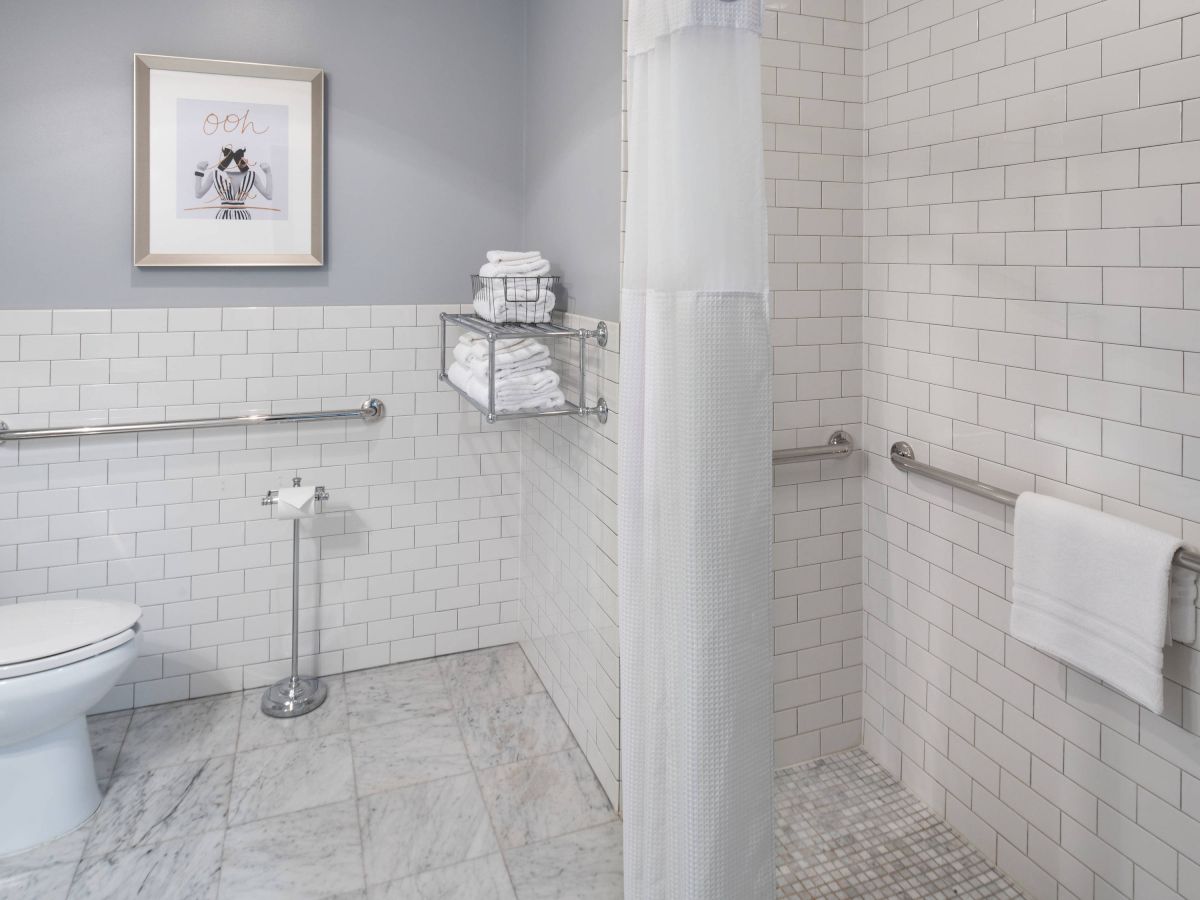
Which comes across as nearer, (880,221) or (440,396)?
(880,221)

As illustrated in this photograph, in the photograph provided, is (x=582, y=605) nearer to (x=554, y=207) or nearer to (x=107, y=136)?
(x=554, y=207)

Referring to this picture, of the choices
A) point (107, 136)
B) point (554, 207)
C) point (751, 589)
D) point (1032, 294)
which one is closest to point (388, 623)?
point (554, 207)

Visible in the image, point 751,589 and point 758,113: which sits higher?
point 758,113

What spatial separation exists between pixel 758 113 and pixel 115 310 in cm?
208

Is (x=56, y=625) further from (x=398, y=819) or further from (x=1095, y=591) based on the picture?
(x=1095, y=591)

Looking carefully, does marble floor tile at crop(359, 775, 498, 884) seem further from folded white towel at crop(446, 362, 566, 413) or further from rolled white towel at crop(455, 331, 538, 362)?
rolled white towel at crop(455, 331, 538, 362)

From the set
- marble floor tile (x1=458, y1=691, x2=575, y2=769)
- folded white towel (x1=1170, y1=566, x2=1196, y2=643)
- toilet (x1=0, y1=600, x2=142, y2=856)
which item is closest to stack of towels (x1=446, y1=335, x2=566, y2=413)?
marble floor tile (x1=458, y1=691, x2=575, y2=769)

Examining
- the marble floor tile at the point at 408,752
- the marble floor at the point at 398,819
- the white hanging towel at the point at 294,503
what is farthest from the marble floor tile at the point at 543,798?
the white hanging towel at the point at 294,503

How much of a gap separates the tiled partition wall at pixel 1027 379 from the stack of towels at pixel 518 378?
33.3 inches

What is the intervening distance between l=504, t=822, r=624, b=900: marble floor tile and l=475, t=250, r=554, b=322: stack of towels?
53.1 inches

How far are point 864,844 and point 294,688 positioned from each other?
68.4 inches

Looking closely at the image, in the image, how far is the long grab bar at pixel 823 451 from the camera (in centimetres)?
205

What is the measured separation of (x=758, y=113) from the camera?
1.18m

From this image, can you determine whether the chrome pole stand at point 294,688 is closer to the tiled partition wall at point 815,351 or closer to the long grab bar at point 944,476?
the tiled partition wall at point 815,351
